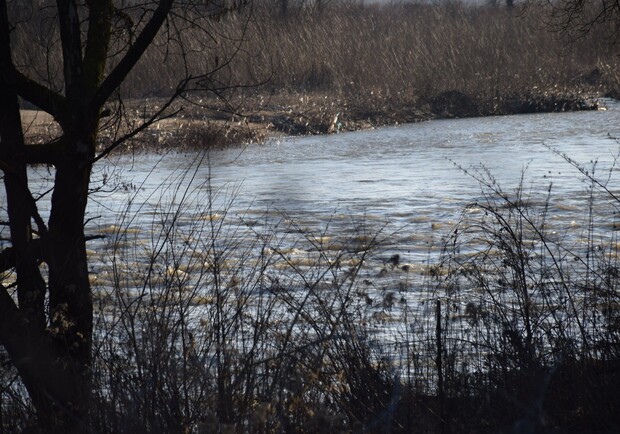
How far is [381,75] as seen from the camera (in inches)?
1088

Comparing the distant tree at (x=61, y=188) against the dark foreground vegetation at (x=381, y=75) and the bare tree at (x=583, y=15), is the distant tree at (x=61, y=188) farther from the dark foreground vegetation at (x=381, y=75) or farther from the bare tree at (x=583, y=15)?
the dark foreground vegetation at (x=381, y=75)

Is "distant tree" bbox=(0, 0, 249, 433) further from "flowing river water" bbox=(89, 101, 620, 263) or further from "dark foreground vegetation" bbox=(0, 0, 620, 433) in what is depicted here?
"flowing river water" bbox=(89, 101, 620, 263)

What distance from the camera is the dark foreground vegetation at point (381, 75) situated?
24172mm

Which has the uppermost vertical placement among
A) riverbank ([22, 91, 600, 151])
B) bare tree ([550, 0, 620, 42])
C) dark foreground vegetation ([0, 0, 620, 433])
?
bare tree ([550, 0, 620, 42])

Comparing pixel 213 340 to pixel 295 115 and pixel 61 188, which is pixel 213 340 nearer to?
pixel 61 188

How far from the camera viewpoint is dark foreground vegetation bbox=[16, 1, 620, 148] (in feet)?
79.3

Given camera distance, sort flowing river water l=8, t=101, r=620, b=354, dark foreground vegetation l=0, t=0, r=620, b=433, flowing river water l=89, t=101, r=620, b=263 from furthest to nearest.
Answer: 1. flowing river water l=89, t=101, r=620, b=263
2. flowing river water l=8, t=101, r=620, b=354
3. dark foreground vegetation l=0, t=0, r=620, b=433

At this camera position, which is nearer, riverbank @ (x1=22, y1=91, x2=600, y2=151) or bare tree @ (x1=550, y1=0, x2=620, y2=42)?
bare tree @ (x1=550, y1=0, x2=620, y2=42)

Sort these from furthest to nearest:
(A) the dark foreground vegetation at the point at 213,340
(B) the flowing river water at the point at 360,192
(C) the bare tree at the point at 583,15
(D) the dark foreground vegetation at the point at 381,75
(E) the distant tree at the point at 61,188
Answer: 1. (D) the dark foreground vegetation at the point at 381,75
2. (C) the bare tree at the point at 583,15
3. (B) the flowing river water at the point at 360,192
4. (E) the distant tree at the point at 61,188
5. (A) the dark foreground vegetation at the point at 213,340

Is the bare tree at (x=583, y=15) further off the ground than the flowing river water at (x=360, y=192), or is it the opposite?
the bare tree at (x=583, y=15)

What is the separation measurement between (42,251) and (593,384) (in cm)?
279

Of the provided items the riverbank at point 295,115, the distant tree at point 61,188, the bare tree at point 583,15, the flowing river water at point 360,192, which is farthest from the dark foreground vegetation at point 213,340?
the riverbank at point 295,115

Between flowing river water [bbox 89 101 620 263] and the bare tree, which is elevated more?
the bare tree

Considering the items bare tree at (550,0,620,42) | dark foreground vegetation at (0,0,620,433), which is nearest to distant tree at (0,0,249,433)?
dark foreground vegetation at (0,0,620,433)
